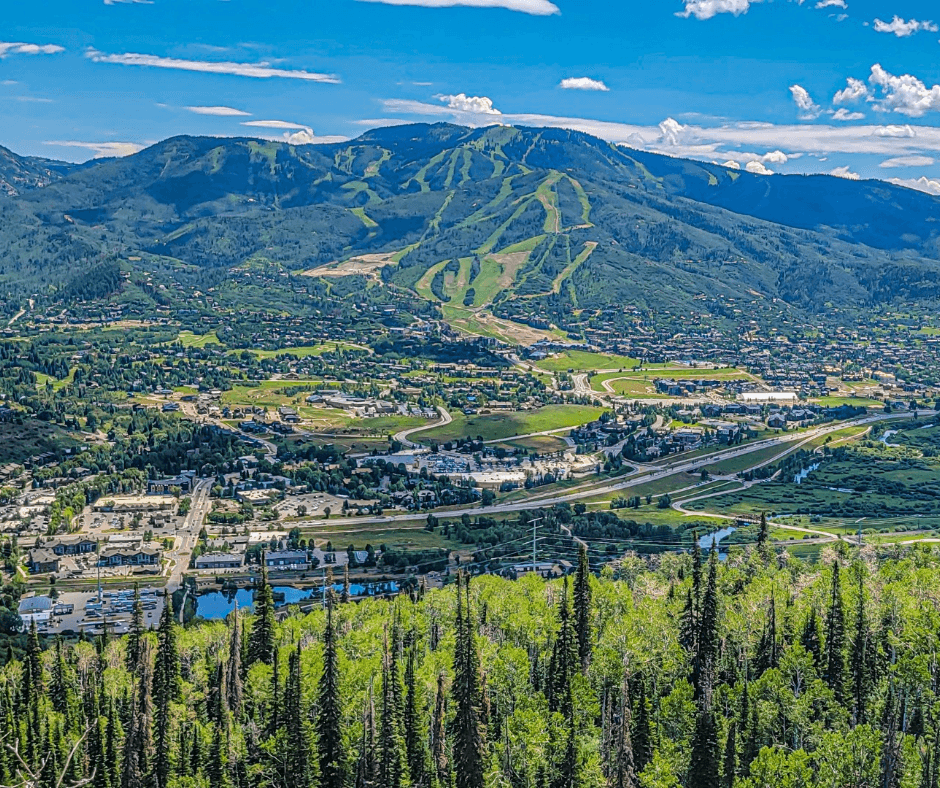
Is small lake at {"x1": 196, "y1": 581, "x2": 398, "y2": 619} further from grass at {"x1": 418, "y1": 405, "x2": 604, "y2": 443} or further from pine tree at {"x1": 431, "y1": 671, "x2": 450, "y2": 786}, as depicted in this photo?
grass at {"x1": 418, "y1": 405, "x2": 604, "y2": 443}

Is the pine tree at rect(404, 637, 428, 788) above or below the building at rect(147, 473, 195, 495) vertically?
above

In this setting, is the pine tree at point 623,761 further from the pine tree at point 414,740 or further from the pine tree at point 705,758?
the pine tree at point 414,740

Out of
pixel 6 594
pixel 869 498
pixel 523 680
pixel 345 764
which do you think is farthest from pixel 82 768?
pixel 869 498

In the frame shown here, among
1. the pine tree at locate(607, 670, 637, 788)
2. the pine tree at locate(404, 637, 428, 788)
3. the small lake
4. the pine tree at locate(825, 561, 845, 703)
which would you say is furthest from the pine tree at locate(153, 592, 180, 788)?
the pine tree at locate(825, 561, 845, 703)

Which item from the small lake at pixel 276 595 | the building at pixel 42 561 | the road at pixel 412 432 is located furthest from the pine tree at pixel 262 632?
the road at pixel 412 432

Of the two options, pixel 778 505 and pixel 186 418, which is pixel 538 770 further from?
pixel 186 418
